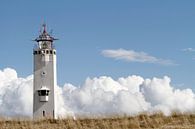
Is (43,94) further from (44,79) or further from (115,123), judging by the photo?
(115,123)

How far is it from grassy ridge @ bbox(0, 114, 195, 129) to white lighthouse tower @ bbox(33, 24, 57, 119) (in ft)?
161

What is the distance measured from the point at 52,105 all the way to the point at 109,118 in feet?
165

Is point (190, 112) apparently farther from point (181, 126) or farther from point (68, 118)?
point (68, 118)

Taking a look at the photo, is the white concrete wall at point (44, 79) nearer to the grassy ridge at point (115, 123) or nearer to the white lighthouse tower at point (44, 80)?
the white lighthouse tower at point (44, 80)

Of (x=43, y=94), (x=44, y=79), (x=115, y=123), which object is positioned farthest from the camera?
(x=44, y=79)

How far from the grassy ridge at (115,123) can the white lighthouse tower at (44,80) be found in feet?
161

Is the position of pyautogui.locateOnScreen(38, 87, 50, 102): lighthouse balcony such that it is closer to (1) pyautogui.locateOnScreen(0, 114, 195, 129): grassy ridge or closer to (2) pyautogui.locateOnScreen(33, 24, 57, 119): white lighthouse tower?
(2) pyautogui.locateOnScreen(33, 24, 57, 119): white lighthouse tower

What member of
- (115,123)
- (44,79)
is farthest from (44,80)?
(115,123)

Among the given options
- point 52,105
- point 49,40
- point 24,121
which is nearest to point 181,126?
point 24,121

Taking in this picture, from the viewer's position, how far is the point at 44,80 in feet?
240

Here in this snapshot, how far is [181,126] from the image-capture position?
18.9 m

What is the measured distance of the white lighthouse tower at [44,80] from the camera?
71.6 metres

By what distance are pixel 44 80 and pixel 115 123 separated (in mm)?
53369

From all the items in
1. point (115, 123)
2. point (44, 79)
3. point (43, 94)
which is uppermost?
point (44, 79)
